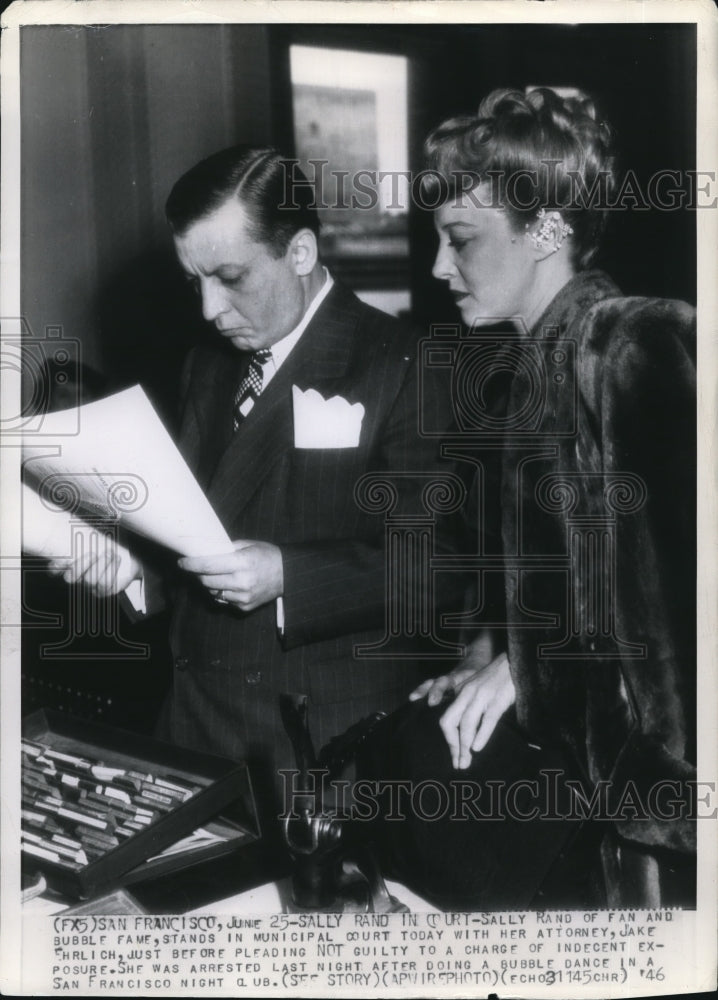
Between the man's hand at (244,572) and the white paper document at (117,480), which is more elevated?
the white paper document at (117,480)

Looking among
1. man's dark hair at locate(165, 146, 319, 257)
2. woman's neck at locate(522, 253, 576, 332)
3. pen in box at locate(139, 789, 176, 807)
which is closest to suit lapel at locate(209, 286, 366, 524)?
man's dark hair at locate(165, 146, 319, 257)

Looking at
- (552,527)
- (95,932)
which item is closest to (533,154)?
(552,527)

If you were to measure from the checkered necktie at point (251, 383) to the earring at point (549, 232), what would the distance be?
1.34 feet

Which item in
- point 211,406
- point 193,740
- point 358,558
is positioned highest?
point 211,406

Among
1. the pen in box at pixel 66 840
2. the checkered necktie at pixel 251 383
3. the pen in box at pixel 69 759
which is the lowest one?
the pen in box at pixel 66 840

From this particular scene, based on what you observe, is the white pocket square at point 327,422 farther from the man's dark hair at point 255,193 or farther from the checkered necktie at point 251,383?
the man's dark hair at point 255,193

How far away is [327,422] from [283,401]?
0.07 metres

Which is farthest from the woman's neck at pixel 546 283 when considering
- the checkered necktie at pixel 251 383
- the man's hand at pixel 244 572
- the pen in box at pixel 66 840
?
the pen in box at pixel 66 840

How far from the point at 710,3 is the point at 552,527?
2.60 feet

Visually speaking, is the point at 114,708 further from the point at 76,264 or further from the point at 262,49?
the point at 262,49

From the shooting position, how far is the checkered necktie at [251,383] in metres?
1.40

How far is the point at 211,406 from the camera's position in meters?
1.41

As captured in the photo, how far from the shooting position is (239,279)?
135 centimetres

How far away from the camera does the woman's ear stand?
1.32 metres
